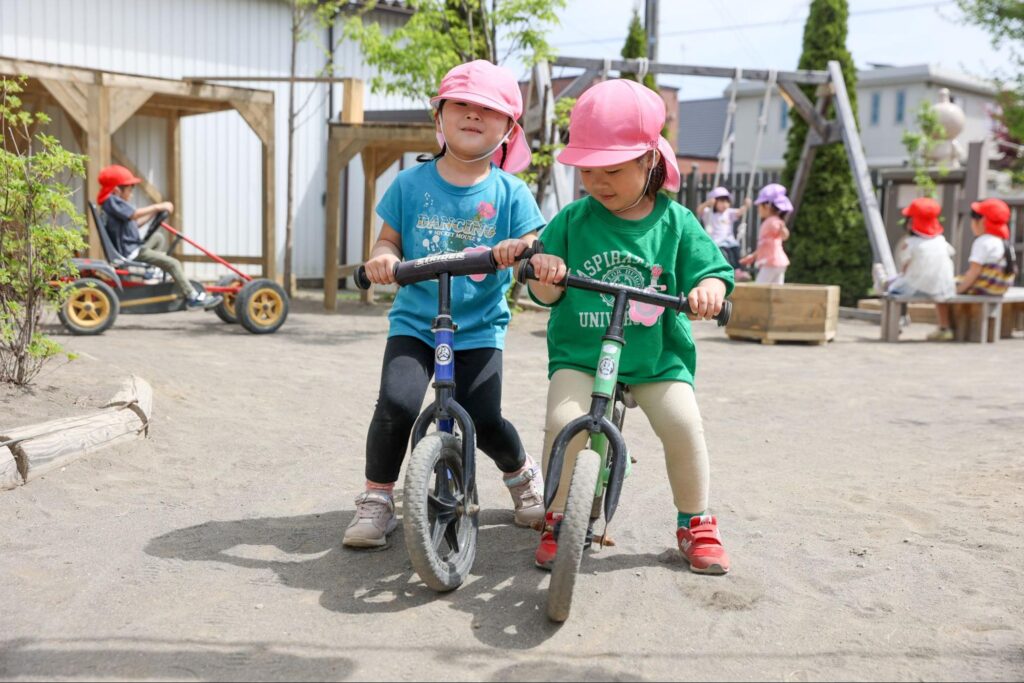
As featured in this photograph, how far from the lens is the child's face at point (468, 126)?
3479 millimetres

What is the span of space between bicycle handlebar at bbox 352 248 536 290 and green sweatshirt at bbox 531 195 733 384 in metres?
0.27

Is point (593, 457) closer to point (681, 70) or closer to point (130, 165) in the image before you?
point (681, 70)

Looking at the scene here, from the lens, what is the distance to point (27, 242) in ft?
17.7

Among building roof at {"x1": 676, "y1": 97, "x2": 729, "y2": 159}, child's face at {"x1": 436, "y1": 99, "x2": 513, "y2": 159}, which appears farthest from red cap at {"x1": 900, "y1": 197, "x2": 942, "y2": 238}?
building roof at {"x1": 676, "y1": 97, "x2": 729, "y2": 159}

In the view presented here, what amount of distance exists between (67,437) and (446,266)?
230cm

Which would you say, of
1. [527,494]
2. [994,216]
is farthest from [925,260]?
[527,494]

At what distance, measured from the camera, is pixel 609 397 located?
120 inches

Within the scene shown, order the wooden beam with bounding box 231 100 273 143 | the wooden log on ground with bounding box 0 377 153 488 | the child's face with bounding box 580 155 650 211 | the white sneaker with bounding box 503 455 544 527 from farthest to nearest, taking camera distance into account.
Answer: the wooden beam with bounding box 231 100 273 143, the wooden log on ground with bounding box 0 377 153 488, the white sneaker with bounding box 503 455 544 527, the child's face with bounding box 580 155 650 211

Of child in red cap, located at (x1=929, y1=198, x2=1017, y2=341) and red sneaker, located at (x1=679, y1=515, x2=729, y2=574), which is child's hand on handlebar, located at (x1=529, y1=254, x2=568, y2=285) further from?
child in red cap, located at (x1=929, y1=198, x2=1017, y2=341)

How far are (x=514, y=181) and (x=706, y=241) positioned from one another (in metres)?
0.72

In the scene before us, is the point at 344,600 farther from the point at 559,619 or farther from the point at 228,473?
the point at 228,473

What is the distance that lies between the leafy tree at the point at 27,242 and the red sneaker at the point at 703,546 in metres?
3.37

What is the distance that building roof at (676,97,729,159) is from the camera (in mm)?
59094

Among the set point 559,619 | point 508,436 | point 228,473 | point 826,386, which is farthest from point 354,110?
point 559,619
